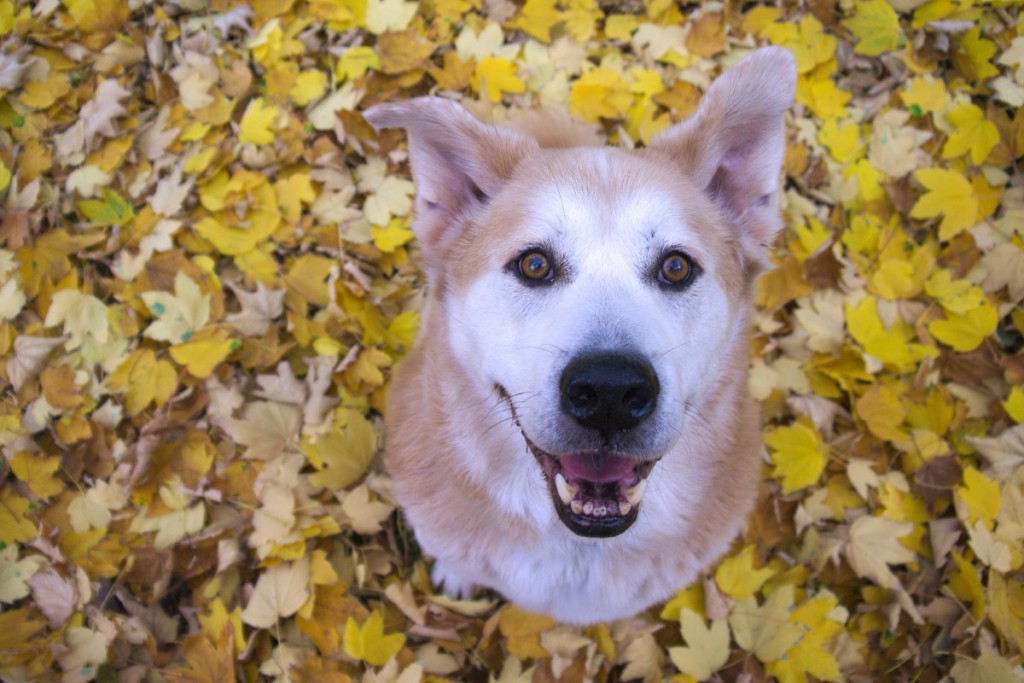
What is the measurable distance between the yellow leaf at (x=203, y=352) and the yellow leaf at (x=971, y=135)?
3.78 m

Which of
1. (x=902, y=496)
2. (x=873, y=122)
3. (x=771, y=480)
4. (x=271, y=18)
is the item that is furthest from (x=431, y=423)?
(x=873, y=122)

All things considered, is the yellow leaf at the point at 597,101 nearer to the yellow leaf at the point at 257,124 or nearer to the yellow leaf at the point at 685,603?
the yellow leaf at the point at 257,124

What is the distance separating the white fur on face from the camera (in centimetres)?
175

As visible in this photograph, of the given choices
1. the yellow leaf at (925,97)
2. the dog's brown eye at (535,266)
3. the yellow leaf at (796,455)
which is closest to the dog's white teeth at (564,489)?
the dog's brown eye at (535,266)

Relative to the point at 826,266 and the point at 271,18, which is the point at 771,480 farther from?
the point at 271,18

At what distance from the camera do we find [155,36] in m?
3.58

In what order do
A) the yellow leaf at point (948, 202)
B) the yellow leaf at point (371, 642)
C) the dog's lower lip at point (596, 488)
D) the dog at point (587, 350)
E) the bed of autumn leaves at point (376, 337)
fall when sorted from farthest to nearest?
the yellow leaf at point (948, 202) → the bed of autumn leaves at point (376, 337) → the yellow leaf at point (371, 642) → the dog's lower lip at point (596, 488) → the dog at point (587, 350)

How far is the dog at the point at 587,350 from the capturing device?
178 centimetres

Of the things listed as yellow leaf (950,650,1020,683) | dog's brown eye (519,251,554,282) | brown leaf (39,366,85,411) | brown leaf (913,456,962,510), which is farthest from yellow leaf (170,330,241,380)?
yellow leaf (950,650,1020,683)

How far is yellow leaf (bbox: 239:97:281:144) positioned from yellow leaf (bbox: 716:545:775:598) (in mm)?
3041

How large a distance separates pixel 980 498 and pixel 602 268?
205 cm

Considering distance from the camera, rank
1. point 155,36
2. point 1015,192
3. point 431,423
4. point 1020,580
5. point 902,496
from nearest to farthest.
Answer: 1. point 431,423
2. point 1020,580
3. point 902,496
4. point 1015,192
5. point 155,36

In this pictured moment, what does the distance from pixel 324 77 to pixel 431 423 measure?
7.49 ft

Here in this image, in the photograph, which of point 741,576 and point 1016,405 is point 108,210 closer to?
point 741,576
